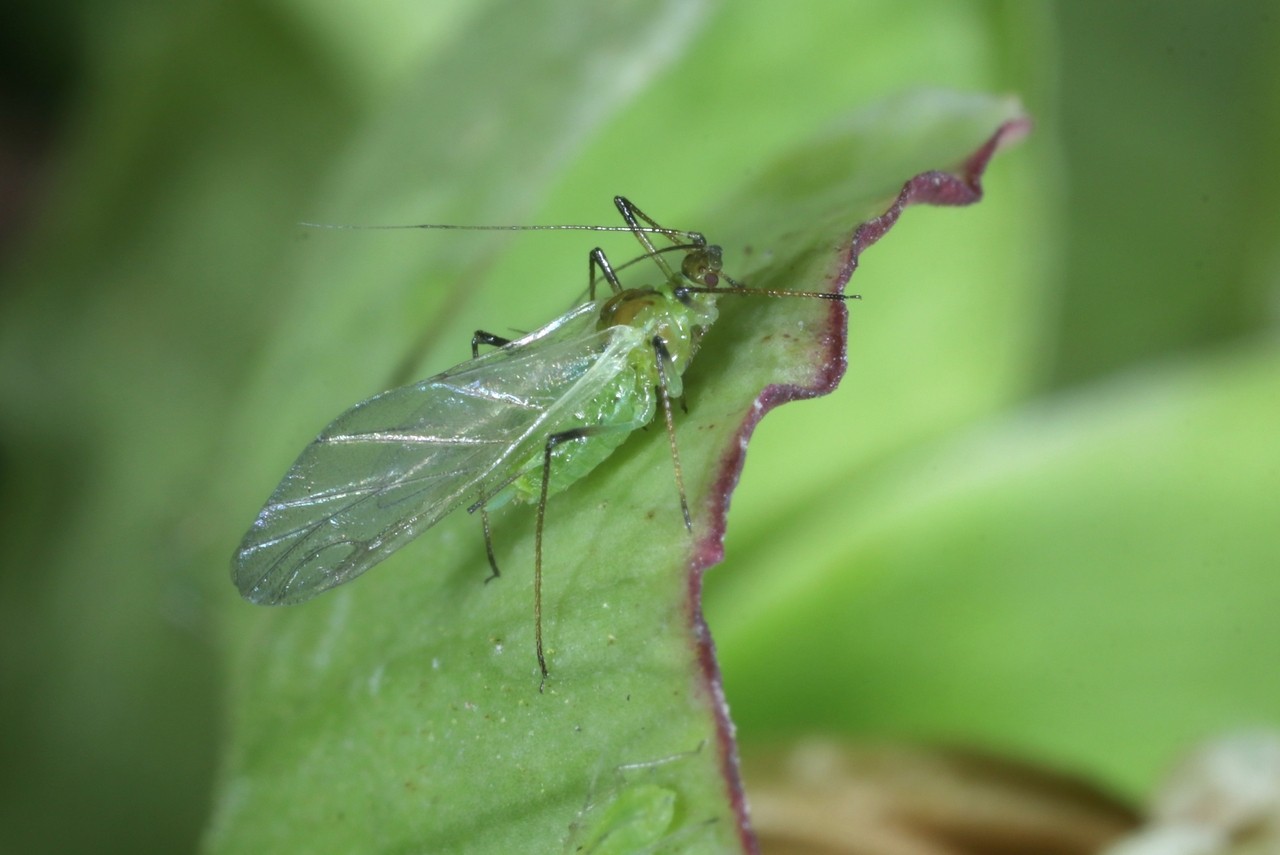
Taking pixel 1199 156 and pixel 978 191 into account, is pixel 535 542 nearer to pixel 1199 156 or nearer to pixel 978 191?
pixel 978 191

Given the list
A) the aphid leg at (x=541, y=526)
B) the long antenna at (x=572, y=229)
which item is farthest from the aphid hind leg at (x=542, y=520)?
the long antenna at (x=572, y=229)

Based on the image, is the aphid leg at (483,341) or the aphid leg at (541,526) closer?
the aphid leg at (541,526)

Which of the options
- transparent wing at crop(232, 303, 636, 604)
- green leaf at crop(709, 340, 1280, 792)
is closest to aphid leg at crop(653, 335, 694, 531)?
transparent wing at crop(232, 303, 636, 604)

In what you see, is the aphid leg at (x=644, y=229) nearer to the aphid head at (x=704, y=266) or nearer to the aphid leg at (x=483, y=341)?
the aphid head at (x=704, y=266)

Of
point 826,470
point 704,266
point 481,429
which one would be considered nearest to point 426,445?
point 481,429

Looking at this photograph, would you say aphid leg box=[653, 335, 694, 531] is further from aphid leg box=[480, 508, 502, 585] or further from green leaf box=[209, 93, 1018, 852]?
aphid leg box=[480, 508, 502, 585]

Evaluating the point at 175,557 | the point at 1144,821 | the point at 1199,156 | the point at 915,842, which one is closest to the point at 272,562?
the point at 175,557

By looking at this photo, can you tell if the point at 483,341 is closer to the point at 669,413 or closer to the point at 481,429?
the point at 481,429

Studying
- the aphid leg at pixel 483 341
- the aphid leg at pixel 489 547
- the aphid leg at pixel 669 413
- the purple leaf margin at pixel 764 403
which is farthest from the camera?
the aphid leg at pixel 483 341

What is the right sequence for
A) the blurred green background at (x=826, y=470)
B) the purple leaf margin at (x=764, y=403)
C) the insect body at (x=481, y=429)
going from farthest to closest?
the blurred green background at (x=826, y=470), the insect body at (x=481, y=429), the purple leaf margin at (x=764, y=403)
